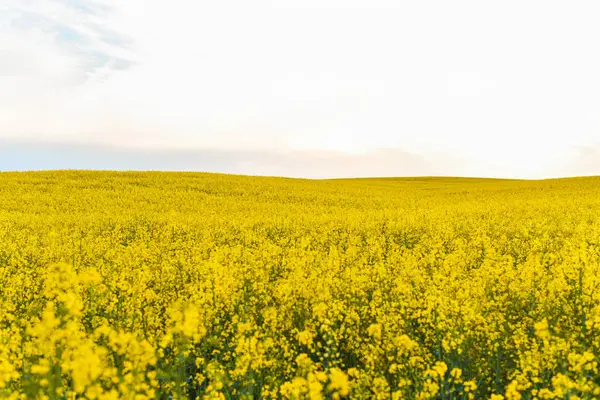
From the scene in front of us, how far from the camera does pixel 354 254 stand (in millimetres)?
11141

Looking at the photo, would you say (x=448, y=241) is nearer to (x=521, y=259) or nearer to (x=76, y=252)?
(x=521, y=259)

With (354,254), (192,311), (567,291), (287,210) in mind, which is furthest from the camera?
(287,210)

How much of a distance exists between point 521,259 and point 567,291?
15.7 ft

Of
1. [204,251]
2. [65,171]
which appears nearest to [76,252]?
[204,251]

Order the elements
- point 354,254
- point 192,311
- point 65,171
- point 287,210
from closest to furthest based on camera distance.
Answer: point 192,311 < point 354,254 < point 287,210 < point 65,171

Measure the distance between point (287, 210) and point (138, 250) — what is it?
1264 centimetres

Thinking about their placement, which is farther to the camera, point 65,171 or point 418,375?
point 65,171

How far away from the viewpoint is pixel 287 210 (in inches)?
953

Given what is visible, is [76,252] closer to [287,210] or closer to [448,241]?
[448,241]

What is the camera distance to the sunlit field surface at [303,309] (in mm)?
4047

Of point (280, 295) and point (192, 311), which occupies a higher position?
point (192, 311)

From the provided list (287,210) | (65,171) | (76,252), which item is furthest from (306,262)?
(65,171)

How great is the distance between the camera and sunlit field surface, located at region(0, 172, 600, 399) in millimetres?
4047

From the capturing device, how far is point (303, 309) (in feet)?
24.2
